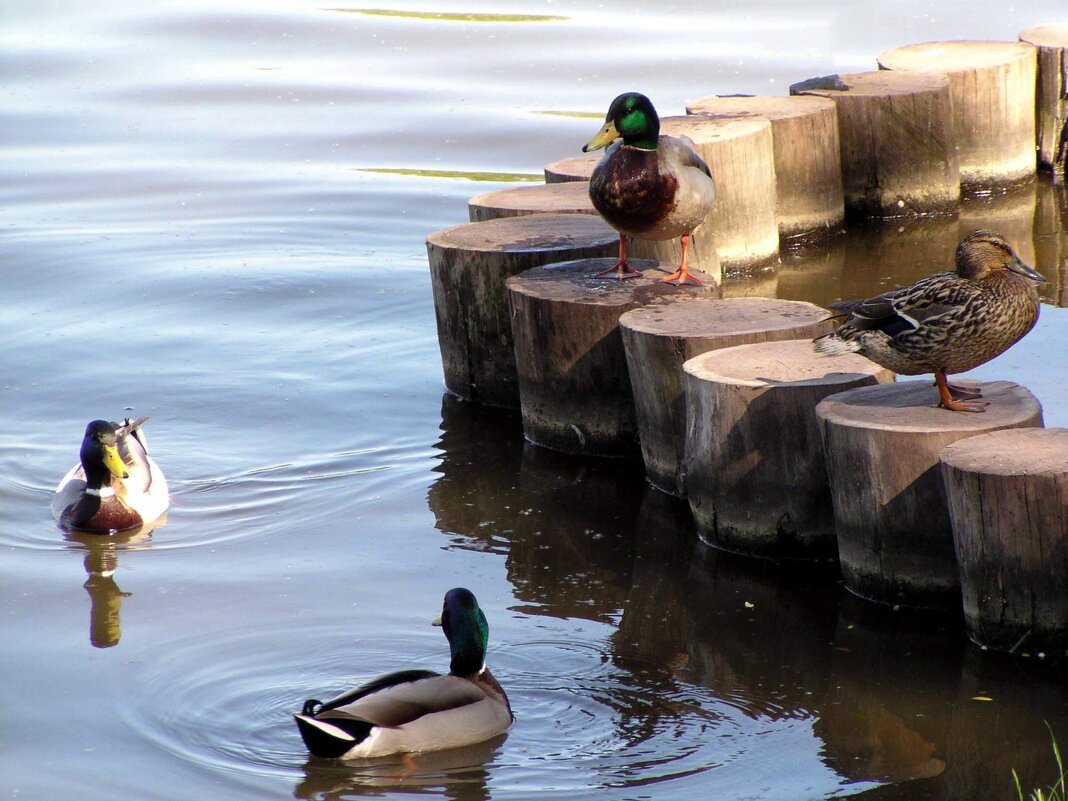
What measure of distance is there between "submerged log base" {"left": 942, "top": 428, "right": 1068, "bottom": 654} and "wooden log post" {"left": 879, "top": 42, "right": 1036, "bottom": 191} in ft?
20.8

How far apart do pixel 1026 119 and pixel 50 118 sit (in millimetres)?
8448

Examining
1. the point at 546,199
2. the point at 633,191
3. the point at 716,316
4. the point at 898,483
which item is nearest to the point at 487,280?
the point at 633,191

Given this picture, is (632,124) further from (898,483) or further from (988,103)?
(988,103)

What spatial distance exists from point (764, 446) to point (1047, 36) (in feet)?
23.3

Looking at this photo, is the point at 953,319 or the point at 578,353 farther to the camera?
the point at 578,353

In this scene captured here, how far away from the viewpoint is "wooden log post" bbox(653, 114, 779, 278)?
968 centimetres

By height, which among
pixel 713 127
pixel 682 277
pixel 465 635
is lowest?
pixel 465 635

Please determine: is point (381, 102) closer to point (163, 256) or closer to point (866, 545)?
point (163, 256)

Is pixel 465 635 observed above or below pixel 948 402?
below

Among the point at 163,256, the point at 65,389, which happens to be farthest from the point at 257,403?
the point at 163,256

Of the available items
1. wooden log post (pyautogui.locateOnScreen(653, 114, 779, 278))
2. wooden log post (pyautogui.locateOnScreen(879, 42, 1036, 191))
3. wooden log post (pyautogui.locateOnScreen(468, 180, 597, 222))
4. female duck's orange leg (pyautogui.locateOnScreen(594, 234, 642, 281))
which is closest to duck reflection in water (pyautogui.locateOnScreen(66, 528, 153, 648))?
female duck's orange leg (pyautogui.locateOnScreen(594, 234, 642, 281))

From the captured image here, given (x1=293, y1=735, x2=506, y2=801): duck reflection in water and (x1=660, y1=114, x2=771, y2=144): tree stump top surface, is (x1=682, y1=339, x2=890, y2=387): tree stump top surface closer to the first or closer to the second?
(x1=293, y1=735, x2=506, y2=801): duck reflection in water

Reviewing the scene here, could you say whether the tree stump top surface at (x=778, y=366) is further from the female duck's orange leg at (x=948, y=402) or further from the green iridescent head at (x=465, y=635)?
the green iridescent head at (x=465, y=635)

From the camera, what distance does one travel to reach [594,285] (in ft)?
24.9
